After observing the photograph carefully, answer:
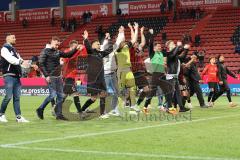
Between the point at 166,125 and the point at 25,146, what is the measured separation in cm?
386

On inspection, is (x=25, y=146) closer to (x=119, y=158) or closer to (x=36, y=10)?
(x=119, y=158)

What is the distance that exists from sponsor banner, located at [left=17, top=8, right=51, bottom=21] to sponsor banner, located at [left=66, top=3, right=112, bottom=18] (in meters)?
2.20

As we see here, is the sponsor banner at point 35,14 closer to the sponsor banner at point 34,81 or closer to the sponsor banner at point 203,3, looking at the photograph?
the sponsor banner at point 203,3

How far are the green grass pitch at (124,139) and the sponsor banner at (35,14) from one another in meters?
34.5

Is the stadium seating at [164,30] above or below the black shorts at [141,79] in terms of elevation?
above

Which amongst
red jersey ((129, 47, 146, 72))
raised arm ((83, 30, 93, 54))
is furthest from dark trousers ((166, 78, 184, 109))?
raised arm ((83, 30, 93, 54))

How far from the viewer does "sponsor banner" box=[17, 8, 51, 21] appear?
46.9 metres

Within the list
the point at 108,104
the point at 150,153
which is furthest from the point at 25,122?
the point at 150,153

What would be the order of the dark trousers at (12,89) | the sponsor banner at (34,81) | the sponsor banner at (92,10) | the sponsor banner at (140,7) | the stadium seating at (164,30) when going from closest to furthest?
the dark trousers at (12,89), the sponsor banner at (34,81), the stadium seating at (164,30), the sponsor banner at (140,7), the sponsor banner at (92,10)

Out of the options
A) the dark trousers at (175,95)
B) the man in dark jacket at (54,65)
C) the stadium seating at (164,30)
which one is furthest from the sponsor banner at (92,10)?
the man in dark jacket at (54,65)

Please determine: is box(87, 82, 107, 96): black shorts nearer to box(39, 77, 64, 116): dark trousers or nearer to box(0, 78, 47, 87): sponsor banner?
box(39, 77, 64, 116): dark trousers

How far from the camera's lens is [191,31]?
3566 cm

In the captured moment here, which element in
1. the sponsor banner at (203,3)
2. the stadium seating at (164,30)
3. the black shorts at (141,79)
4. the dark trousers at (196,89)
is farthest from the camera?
the sponsor banner at (203,3)

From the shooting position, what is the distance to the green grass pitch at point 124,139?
7.71 m
